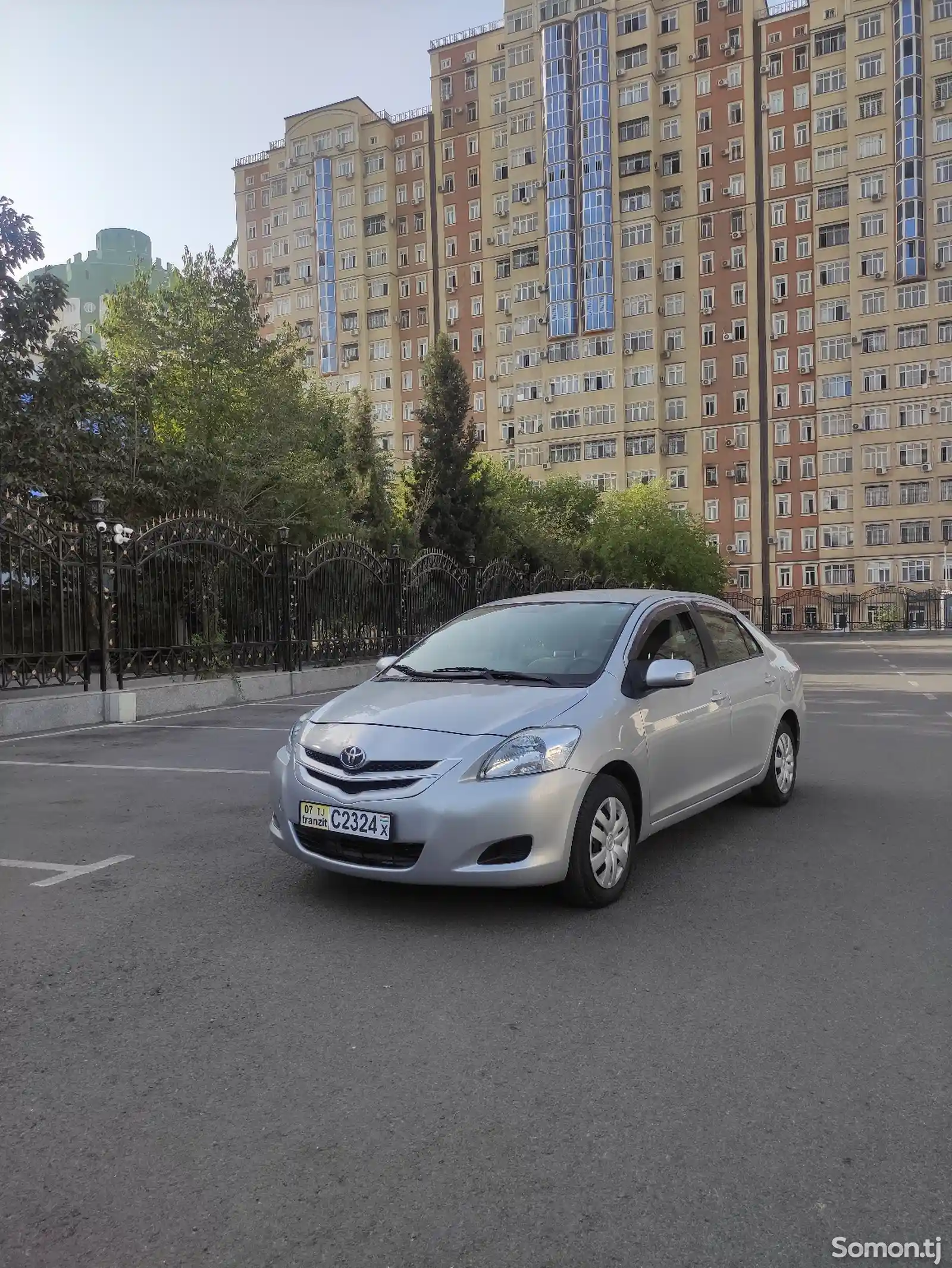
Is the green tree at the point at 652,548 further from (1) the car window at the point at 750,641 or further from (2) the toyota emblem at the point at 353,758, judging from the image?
(2) the toyota emblem at the point at 353,758

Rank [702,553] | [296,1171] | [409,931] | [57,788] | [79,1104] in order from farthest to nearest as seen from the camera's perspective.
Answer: [702,553], [57,788], [409,931], [79,1104], [296,1171]

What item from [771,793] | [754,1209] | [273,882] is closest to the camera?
[754,1209]

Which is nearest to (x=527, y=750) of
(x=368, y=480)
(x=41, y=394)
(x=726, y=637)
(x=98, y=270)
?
(x=726, y=637)

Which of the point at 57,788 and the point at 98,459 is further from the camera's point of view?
the point at 98,459

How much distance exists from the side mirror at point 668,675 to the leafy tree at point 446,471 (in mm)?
38116

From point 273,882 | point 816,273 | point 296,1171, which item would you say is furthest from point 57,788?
point 816,273

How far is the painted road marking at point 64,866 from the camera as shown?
563 cm

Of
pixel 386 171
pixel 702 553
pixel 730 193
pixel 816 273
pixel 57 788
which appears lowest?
pixel 57 788

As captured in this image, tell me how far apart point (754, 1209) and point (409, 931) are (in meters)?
2.33

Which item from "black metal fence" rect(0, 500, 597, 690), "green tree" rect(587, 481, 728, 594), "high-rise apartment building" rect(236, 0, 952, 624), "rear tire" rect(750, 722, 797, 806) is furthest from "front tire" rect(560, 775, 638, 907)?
"high-rise apartment building" rect(236, 0, 952, 624)

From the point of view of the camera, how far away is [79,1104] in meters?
3.03

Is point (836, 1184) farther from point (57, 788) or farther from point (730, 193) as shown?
point (730, 193)

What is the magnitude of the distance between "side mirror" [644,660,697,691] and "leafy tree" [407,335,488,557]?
125ft

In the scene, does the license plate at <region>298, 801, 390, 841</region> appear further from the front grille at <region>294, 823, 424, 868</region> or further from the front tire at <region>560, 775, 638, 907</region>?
the front tire at <region>560, 775, 638, 907</region>
